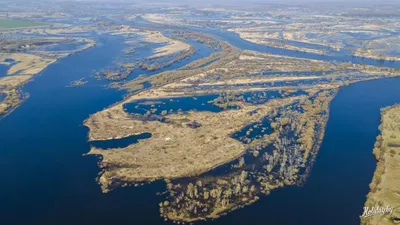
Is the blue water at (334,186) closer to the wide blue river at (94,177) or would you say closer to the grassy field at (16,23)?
the wide blue river at (94,177)

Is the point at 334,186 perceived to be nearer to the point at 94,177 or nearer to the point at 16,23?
the point at 94,177

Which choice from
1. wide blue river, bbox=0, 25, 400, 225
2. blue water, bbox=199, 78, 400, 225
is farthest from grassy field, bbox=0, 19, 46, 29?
blue water, bbox=199, 78, 400, 225

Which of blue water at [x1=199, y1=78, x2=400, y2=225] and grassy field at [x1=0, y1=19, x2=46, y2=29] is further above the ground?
grassy field at [x1=0, y1=19, x2=46, y2=29]

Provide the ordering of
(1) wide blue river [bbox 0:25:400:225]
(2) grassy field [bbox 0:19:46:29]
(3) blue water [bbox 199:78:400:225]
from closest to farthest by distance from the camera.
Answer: (3) blue water [bbox 199:78:400:225] → (1) wide blue river [bbox 0:25:400:225] → (2) grassy field [bbox 0:19:46:29]

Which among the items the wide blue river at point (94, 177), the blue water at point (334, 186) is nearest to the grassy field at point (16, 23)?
the wide blue river at point (94, 177)

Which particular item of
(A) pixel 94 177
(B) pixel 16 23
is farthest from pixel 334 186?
(B) pixel 16 23

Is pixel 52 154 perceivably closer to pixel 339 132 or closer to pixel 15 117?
pixel 15 117

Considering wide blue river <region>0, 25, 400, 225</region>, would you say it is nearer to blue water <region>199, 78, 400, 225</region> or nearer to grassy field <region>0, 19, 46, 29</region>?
blue water <region>199, 78, 400, 225</region>

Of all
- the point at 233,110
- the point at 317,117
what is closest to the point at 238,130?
the point at 233,110

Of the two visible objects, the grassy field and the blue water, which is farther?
the grassy field
